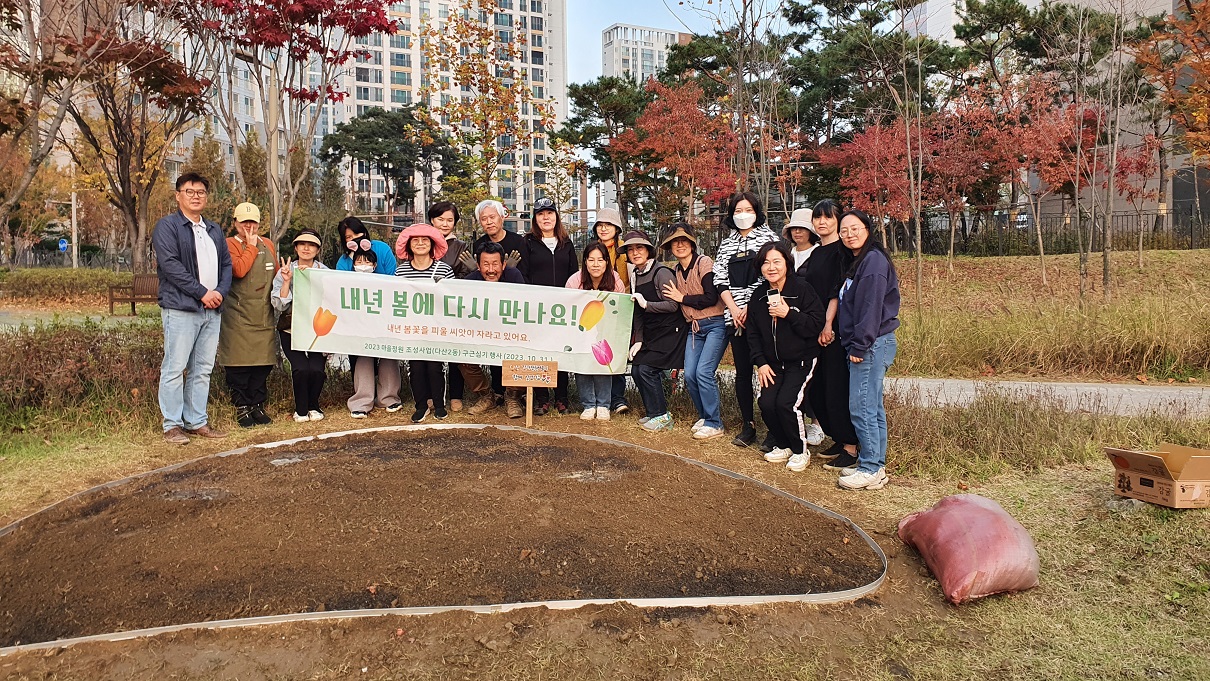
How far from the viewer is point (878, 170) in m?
21.3

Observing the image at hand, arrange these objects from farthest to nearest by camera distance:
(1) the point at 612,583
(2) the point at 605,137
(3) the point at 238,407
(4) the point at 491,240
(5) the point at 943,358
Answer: (2) the point at 605,137 → (5) the point at 943,358 → (4) the point at 491,240 → (3) the point at 238,407 → (1) the point at 612,583

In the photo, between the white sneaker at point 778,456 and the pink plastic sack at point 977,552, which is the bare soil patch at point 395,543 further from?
the white sneaker at point 778,456

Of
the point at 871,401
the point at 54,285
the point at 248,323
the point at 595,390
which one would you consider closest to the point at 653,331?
the point at 595,390

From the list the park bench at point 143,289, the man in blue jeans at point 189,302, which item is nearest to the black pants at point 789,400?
the man in blue jeans at point 189,302

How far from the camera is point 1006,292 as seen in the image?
1534 cm

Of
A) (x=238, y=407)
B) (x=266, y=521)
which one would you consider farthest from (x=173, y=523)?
(x=238, y=407)

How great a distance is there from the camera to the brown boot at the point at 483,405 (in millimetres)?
7020

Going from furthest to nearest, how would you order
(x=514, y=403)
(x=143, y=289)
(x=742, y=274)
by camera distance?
(x=143, y=289) → (x=514, y=403) → (x=742, y=274)

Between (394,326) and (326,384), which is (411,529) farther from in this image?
(326,384)

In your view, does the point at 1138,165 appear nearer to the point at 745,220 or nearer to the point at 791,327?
the point at 745,220

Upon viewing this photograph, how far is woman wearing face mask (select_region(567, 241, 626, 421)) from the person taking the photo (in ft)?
22.0

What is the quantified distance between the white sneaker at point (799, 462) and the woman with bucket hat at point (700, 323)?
3.16 feet

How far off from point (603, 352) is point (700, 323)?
1.00m

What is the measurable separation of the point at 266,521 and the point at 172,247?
9.13 feet
